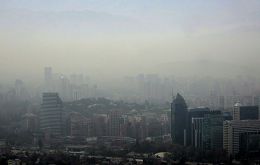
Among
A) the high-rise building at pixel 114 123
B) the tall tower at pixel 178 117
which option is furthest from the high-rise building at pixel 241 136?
the high-rise building at pixel 114 123

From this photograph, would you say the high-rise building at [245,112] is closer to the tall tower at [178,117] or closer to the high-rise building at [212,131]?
the high-rise building at [212,131]

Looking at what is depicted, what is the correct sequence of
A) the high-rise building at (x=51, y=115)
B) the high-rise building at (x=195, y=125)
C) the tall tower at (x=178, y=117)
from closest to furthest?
1. the high-rise building at (x=195, y=125)
2. the tall tower at (x=178, y=117)
3. the high-rise building at (x=51, y=115)

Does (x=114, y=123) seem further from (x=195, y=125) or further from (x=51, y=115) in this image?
A: (x=195, y=125)

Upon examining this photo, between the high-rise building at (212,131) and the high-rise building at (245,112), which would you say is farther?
the high-rise building at (245,112)

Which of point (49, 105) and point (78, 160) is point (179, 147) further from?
point (49, 105)

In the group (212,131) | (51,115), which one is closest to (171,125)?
(212,131)

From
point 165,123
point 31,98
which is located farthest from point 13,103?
point 165,123
